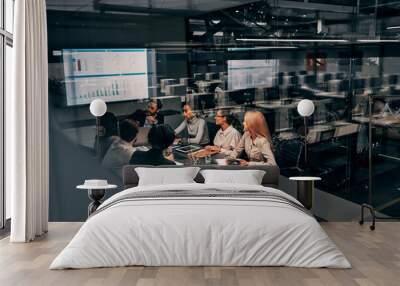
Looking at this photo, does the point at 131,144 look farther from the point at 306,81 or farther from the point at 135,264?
the point at 135,264

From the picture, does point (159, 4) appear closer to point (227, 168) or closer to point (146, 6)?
point (146, 6)

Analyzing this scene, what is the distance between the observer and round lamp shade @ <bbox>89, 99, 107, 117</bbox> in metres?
7.91

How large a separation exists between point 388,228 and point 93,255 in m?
3.88

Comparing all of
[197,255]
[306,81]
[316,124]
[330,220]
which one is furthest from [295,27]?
[197,255]

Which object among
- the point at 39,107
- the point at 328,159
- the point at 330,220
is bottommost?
the point at 330,220

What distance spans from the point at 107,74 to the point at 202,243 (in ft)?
11.8

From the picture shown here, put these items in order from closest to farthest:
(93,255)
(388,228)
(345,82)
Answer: (93,255) < (388,228) < (345,82)

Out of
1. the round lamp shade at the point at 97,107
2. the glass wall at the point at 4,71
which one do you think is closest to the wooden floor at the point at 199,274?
the glass wall at the point at 4,71

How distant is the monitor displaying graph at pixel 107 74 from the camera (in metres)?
8.27

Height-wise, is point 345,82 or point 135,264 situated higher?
point 345,82

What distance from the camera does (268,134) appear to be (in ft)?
27.4

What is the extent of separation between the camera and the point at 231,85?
27.4 feet

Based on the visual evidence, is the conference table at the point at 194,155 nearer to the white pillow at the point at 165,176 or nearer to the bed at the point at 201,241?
the white pillow at the point at 165,176

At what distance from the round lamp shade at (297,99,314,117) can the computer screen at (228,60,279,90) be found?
580 millimetres
